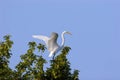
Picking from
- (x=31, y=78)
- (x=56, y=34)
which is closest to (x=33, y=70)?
(x=31, y=78)

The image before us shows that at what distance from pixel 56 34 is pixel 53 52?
846mm

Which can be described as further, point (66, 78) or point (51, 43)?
point (51, 43)

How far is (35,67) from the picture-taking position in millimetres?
25562

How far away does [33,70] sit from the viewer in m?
25.5

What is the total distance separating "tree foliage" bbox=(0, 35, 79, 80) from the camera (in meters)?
→ 25.0

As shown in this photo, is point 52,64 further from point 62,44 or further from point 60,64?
point 62,44

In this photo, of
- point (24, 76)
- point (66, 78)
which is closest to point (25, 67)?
point (24, 76)

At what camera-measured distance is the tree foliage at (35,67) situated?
982 inches

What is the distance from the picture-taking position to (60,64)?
25.0 m

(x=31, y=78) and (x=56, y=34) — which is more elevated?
(x=56, y=34)

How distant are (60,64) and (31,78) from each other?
1515mm

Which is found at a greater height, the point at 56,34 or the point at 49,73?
the point at 56,34

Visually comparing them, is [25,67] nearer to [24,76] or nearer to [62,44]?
[24,76]

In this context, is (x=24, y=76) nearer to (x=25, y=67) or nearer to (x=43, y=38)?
(x=25, y=67)
